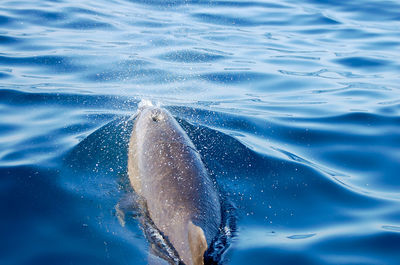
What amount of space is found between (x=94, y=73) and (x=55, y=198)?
5531 mm

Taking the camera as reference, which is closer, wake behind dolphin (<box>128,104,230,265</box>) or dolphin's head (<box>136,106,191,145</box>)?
wake behind dolphin (<box>128,104,230,265</box>)

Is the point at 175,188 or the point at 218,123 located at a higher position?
the point at 218,123

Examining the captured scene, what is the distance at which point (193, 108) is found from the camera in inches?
339

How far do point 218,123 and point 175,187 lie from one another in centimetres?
355

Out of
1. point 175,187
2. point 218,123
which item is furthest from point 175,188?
point 218,123

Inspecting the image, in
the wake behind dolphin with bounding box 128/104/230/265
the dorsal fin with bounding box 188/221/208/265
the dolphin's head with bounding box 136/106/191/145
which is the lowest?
the dorsal fin with bounding box 188/221/208/265

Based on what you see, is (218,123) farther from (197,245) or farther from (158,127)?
(197,245)

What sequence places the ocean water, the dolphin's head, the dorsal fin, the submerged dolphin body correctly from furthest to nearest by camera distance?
the dolphin's head
the ocean water
the submerged dolphin body
the dorsal fin

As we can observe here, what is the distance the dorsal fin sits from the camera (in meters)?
3.64

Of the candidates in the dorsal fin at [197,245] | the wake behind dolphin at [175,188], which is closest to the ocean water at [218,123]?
the wake behind dolphin at [175,188]

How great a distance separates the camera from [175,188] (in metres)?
4.62

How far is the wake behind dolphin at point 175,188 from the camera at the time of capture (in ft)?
13.3

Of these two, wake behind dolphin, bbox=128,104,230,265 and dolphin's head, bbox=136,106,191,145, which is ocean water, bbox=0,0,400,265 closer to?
wake behind dolphin, bbox=128,104,230,265

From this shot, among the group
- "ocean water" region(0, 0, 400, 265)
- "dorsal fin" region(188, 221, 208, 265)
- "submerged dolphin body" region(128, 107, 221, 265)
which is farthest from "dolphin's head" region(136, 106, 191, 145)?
"dorsal fin" region(188, 221, 208, 265)
